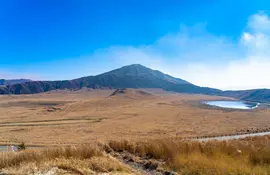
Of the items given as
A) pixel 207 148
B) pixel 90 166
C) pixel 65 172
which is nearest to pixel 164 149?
pixel 207 148

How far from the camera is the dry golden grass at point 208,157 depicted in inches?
239

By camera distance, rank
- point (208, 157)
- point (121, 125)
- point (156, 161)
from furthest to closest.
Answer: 1. point (121, 125)
2. point (156, 161)
3. point (208, 157)

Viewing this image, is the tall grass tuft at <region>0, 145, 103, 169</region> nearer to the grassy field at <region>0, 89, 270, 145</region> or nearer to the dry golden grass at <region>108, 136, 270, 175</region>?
the dry golden grass at <region>108, 136, 270, 175</region>

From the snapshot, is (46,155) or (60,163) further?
(46,155)

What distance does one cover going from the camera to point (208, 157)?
7.30m

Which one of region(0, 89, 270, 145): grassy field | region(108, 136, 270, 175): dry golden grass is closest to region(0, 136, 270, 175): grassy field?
region(108, 136, 270, 175): dry golden grass

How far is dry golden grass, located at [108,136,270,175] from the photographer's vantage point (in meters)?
6.06

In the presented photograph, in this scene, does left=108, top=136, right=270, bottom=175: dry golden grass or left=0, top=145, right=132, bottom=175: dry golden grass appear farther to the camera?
left=0, top=145, right=132, bottom=175: dry golden grass

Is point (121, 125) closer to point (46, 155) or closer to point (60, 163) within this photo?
point (46, 155)

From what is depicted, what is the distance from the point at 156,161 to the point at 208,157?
171 cm

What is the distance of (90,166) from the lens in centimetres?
658

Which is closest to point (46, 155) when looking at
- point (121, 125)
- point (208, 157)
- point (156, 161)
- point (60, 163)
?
point (60, 163)

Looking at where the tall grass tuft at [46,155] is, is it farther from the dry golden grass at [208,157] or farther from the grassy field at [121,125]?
the grassy field at [121,125]

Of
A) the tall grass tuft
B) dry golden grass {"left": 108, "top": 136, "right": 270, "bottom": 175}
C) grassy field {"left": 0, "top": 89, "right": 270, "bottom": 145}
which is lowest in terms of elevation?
grassy field {"left": 0, "top": 89, "right": 270, "bottom": 145}
